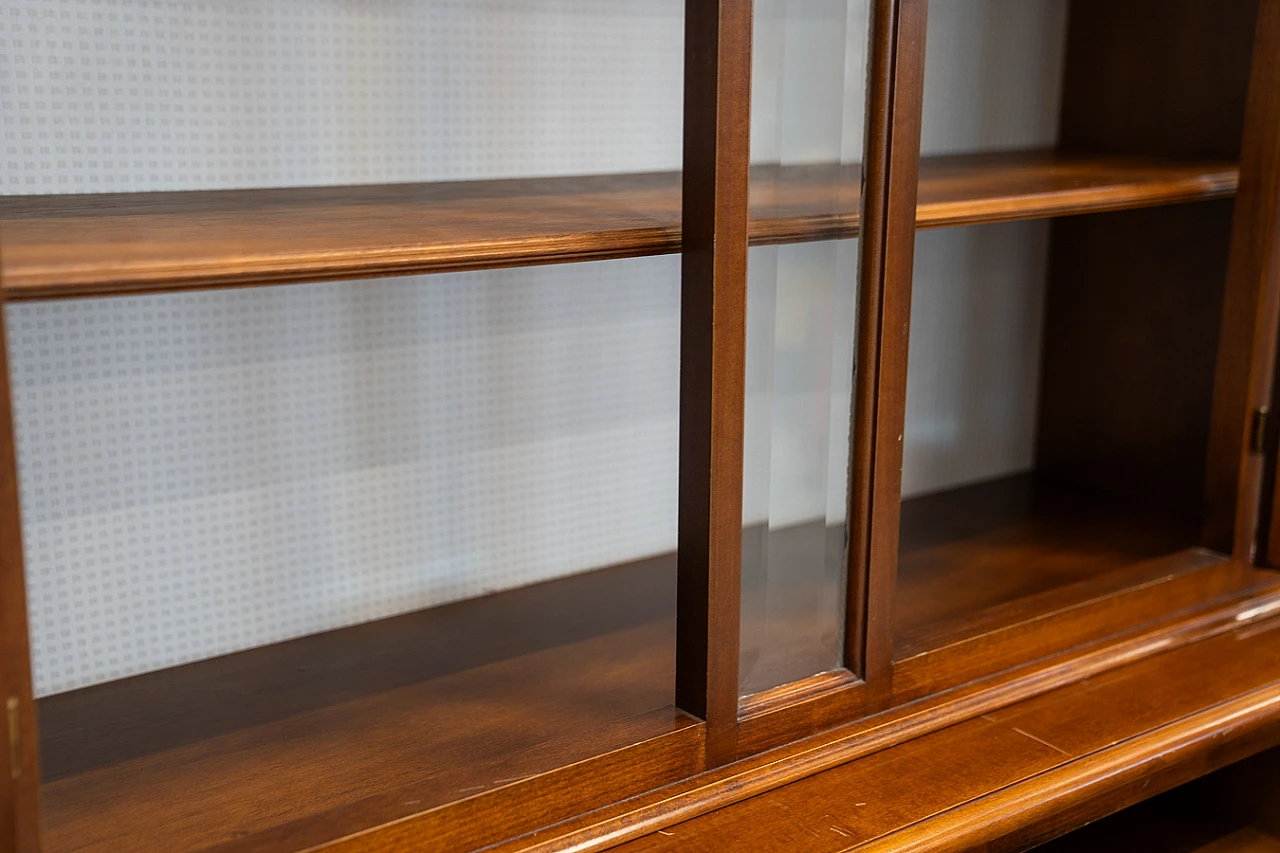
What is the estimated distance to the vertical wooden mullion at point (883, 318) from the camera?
1.20m

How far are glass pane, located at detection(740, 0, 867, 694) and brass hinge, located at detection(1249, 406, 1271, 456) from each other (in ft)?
2.07

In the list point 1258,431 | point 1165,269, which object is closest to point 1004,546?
point 1258,431

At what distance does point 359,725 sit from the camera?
4.16 feet

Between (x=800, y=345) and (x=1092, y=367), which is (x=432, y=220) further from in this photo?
(x=1092, y=367)

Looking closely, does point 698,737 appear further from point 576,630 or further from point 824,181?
point 824,181

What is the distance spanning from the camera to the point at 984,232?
6.39 feet

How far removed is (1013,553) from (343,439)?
87 cm

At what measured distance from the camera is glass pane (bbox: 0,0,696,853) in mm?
1189

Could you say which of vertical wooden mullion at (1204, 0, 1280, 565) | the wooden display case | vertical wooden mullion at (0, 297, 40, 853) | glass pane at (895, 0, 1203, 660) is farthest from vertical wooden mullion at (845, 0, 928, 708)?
vertical wooden mullion at (0, 297, 40, 853)

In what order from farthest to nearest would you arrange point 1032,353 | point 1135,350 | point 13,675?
point 1032,353, point 1135,350, point 13,675

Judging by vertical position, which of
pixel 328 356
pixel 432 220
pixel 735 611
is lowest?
pixel 735 611

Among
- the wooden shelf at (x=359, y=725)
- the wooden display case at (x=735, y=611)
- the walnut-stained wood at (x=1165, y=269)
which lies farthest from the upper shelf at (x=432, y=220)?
the wooden shelf at (x=359, y=725)

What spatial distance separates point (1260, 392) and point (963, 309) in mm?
458

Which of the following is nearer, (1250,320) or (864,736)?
(864,736)
